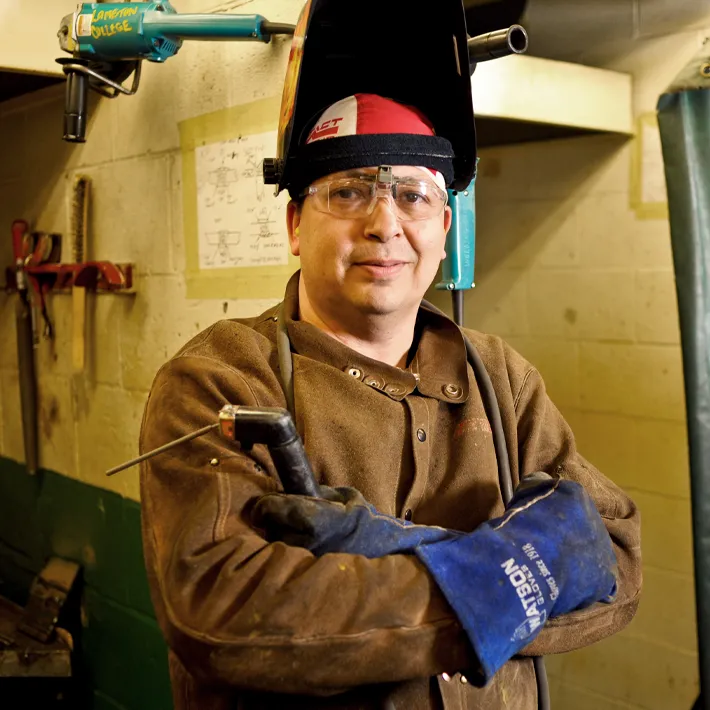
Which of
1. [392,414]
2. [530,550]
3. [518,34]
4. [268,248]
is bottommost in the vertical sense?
[530,550]

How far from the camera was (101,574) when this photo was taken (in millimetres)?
2561

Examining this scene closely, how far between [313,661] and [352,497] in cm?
22

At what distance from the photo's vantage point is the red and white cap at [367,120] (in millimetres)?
1189

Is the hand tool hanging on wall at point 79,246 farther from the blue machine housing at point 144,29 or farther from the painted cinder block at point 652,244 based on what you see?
the painted cinder block at point 652,244

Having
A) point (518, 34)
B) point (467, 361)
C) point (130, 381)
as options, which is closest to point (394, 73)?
point (518, 34)

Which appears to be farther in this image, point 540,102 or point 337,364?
point 540,102

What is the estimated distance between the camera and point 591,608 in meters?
1.08

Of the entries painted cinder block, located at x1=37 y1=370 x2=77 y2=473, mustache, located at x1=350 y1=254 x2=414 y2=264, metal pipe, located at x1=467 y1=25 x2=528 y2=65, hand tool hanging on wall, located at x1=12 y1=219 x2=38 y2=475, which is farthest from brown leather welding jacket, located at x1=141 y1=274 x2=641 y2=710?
hand tool hanging on wall, located at x1=12 y1=219 x2=38 y2=475

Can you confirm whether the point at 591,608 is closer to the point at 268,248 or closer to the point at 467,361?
the point at 467,361

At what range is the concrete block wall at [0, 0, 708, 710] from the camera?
6.82 feet

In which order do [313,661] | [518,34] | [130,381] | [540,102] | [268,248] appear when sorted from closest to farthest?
[313,661] → [518,34] → [268,248] → [540,102] → [130,381]

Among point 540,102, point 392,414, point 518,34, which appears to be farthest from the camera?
point 540,102

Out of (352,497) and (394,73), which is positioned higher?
(394,73)

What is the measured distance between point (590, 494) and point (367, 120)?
675mm
